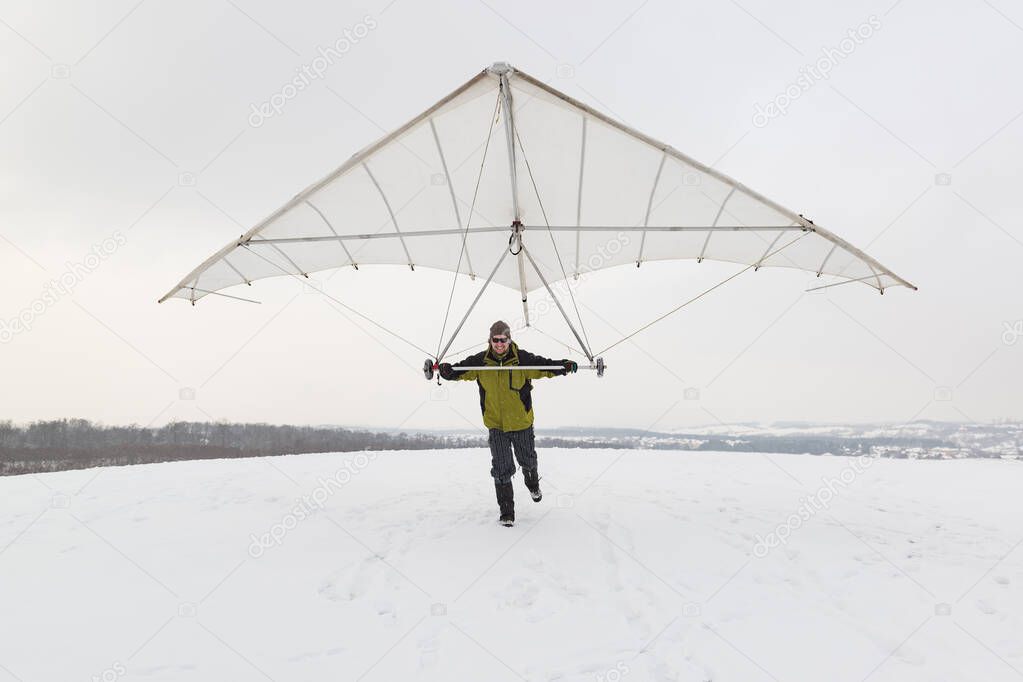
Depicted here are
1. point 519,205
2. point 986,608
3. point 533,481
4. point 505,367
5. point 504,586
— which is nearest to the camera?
point 986,608

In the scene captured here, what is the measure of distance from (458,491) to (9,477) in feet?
27.6

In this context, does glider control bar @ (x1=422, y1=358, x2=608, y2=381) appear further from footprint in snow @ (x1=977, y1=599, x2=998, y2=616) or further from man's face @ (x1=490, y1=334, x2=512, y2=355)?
footprint in snow @ (x1=977, y1=599, x2=998, y2=616)

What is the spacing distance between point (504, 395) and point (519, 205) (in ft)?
10.3

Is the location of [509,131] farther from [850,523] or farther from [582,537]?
[850,523]

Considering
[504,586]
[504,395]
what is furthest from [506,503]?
[504,586]

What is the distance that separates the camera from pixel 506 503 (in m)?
5.70

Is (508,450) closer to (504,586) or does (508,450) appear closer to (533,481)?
(533,481)

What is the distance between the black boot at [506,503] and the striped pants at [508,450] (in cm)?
9

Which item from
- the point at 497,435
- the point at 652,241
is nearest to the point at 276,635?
the point at 497,435

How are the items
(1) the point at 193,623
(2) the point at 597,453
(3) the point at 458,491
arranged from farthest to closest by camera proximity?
(2) the point at 597,453
(3) the point at 458,491
(1) the point at 193,623

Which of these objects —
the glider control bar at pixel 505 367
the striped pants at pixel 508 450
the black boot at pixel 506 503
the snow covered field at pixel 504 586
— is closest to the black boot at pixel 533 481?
the striped pants at pixel 508 450

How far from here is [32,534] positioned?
548cm

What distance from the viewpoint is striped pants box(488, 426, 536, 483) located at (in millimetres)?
5746

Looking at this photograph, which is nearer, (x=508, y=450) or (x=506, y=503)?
(x=506, y=503)
